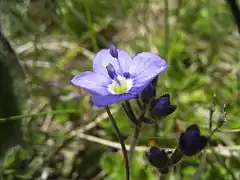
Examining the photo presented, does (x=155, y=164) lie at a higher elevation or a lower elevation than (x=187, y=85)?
higher

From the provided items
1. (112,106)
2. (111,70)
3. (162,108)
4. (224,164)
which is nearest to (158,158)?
(162,108)

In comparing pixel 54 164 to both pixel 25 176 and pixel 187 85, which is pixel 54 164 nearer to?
pixel 25 176

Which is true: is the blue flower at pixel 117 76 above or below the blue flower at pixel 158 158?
above

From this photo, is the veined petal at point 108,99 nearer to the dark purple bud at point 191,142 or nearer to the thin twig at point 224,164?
the dark purple bud at point 191,142

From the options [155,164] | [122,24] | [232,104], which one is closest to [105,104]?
[155,164]

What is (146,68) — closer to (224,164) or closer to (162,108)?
(162,108)

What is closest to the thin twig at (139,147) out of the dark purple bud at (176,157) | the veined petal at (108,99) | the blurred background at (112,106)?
the blurred background at (112,106)
